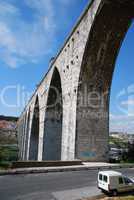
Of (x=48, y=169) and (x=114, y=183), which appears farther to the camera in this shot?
(x=48, y=169)

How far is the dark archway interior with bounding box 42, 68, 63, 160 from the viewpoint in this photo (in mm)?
27188

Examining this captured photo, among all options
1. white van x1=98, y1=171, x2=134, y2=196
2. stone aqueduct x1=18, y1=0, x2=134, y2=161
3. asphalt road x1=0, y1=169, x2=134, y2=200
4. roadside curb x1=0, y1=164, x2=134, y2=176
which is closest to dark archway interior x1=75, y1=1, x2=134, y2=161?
stone aqueduct x1=18, y1=0, x2=134, y2=161

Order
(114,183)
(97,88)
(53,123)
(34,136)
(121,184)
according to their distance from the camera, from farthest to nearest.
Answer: (34,136) < (53,123) < (97,88) < (121,184) < (114,183)

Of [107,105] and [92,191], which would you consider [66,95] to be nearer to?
[107,105]

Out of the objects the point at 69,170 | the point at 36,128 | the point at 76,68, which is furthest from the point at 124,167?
the point at 36,128

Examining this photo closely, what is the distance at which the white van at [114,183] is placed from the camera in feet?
30.8

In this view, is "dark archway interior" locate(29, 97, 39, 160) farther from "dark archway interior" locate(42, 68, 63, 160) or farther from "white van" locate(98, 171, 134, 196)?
"white van" locate(98, 171, 134, 196)

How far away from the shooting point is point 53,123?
28.4m

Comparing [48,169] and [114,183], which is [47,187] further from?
[48,169]

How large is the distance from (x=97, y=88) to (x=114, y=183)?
1063 centimetres

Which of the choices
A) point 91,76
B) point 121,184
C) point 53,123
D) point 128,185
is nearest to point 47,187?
point 121,184

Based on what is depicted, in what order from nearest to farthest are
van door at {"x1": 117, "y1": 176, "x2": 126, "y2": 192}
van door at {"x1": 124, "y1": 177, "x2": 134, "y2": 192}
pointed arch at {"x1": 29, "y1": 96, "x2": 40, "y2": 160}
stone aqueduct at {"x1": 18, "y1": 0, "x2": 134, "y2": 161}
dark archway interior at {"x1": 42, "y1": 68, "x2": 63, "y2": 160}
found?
1. van door at {"x1": 117, "y1": 176, "x2": 126, "y2": 192}
2. van door at {"x1": 124, "y1": 177, "x2": 134, "y2": 192}
3. stone aqueduct at {"x1": 18, "y1": 0, "x2": 134, "y2": 161}
4. dark archway interior at {"x1": 42, "y1": 68, "x2": 63, "y2": 160}
5. pointed arch at {"x1": 29, "y1": 96, "x2": 40, "y2": 160}

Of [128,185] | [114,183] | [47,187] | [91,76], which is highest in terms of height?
[91,76]

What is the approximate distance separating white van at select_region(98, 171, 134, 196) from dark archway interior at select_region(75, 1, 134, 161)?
8.05 metres
